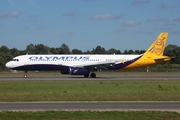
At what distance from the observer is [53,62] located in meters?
53.1

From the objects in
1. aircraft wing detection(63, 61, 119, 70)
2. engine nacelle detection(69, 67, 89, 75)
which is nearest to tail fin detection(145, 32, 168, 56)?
aircraft wing detection(63, 61, 119, 70)

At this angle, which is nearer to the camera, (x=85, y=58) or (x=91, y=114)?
(x=91, y=114)

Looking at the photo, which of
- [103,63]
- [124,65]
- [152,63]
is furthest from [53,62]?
[152,63]

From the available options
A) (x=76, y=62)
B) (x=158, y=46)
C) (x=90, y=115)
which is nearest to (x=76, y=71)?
(x=76, y=62)

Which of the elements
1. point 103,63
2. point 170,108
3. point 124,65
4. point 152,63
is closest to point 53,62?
point 103,63

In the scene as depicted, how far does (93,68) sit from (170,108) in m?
36.2

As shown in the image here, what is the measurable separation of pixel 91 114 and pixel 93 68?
38.2 metres

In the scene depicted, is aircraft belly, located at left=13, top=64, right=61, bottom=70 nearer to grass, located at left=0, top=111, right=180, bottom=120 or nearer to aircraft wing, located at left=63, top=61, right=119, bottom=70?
aircraft wing, located at left=63, top=61, right=119, bottom=70

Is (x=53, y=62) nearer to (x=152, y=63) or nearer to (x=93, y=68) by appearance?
(x=93, y=68)

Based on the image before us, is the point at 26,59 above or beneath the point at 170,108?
above

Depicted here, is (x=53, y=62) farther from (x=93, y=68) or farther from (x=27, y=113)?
(x=27, y=113)

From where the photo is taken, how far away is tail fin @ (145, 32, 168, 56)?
58.0 meters

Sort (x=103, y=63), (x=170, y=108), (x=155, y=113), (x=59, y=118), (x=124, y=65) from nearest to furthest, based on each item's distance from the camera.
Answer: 1. (x=59, y=118)
2. (x=155, y=113)
3. (x=170, y=108)
4. (x=103, y=63)
5. (x=124, y=65)

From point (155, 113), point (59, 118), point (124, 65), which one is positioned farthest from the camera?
point (124, 65)
